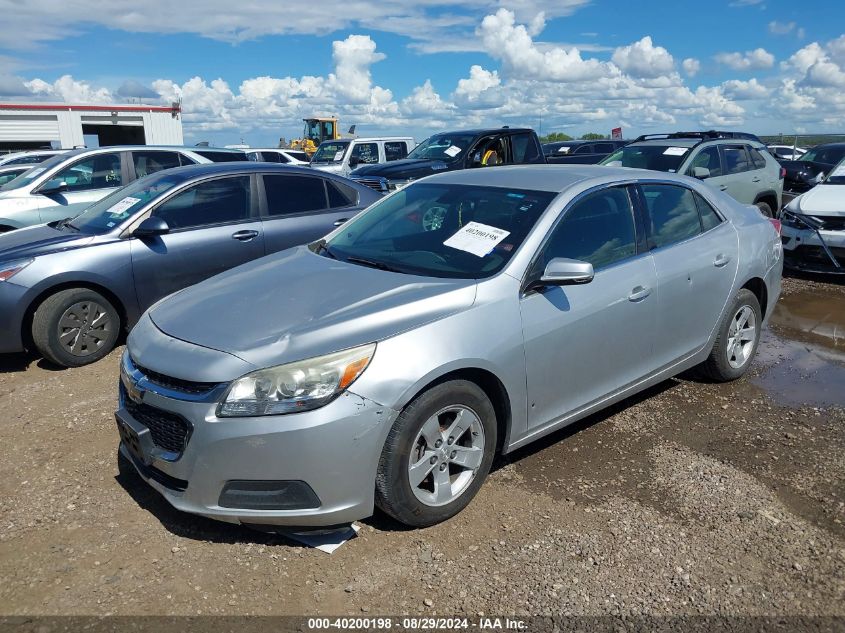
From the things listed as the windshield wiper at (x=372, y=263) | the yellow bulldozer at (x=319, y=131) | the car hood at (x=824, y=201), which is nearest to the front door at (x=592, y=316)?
the windshield wiper at (x=372, y=263)

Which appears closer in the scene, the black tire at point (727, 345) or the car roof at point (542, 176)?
the car roof at point (542, 176)

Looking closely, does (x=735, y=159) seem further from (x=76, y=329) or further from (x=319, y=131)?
(x=319, y=131)

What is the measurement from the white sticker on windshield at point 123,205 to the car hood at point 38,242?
0.37m

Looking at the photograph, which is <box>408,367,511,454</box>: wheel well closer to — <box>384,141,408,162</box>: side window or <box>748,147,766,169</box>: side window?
<box>748,147,766,169</box>: side window

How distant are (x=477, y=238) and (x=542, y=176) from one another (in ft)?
2.51

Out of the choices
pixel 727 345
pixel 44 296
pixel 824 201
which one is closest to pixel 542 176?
pixel 727 345

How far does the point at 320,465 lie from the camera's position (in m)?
2.79

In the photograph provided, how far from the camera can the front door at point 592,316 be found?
11.3 ft

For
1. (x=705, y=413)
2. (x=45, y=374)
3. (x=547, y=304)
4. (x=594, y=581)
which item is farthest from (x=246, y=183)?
(x=594, y=581)

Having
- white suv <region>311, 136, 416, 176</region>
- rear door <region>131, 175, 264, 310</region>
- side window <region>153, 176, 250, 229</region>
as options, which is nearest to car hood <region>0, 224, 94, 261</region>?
rear door <region>131, 175, 264, 310</region>

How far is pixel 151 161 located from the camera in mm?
9133

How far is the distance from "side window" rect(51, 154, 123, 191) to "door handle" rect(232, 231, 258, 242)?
11.8 ft

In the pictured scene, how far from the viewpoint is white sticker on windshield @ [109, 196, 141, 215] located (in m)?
5.92

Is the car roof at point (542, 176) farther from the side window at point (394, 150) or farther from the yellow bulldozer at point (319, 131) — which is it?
the yellow bulldozer at point (319, 131)
